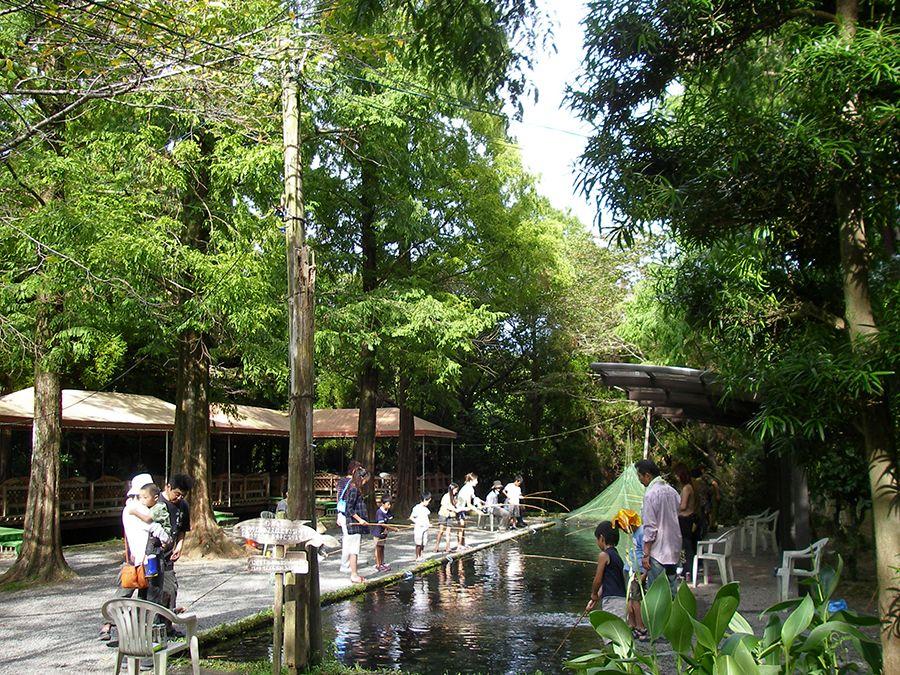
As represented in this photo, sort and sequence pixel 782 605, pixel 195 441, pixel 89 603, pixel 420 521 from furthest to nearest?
1. pixel 420 521
2. pixel 195 441
3. pixel 89 603
4. pixel 782 605

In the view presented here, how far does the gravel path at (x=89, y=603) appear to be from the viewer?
8.43m

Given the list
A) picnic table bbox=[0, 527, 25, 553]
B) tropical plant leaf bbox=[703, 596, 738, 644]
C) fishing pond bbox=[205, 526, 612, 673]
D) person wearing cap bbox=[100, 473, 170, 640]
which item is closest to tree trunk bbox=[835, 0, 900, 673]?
tropical plant leaf bbox=[703, 596, 738, 644]

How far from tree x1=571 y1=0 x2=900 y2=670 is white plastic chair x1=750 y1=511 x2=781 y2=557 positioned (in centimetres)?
1094

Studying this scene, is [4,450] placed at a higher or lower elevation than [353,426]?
lower

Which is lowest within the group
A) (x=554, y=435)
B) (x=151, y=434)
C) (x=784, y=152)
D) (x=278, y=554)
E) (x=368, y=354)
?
(x=278, y=554)

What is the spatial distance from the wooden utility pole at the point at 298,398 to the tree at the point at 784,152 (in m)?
3.20

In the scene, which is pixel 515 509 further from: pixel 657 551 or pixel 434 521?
pixel 657 551

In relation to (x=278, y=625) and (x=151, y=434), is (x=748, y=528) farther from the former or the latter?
(x=151, y=434)

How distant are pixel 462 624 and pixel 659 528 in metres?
3.06

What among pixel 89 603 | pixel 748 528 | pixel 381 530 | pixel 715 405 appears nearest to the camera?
pixel 89 603

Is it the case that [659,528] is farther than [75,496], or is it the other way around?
[75,496]

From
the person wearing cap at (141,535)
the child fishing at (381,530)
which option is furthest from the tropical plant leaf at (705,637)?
the child fishing at (381,530)

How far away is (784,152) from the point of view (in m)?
5.21

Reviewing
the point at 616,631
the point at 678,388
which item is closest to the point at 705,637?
the point at 616,631
